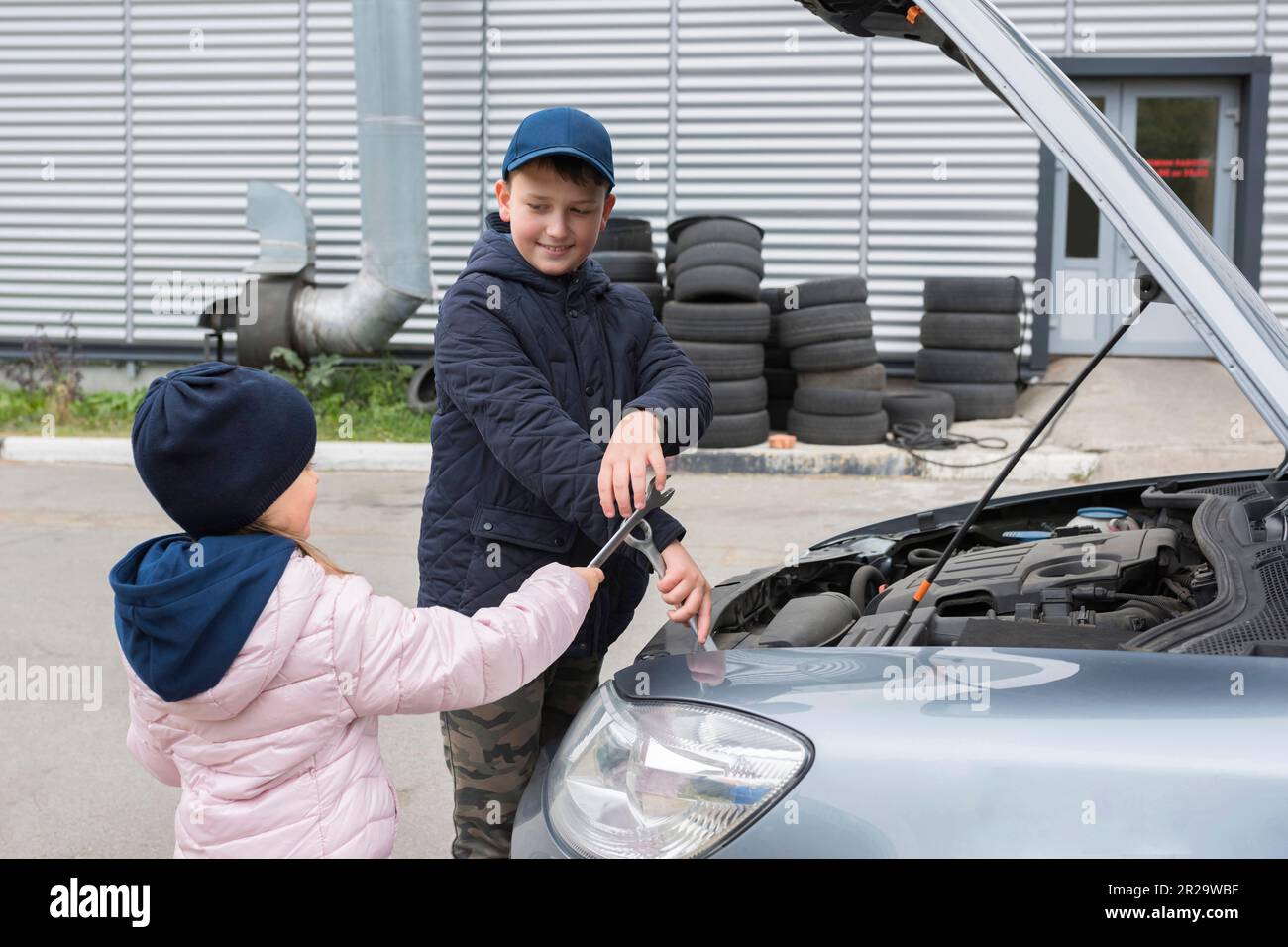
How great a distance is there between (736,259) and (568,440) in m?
8.00

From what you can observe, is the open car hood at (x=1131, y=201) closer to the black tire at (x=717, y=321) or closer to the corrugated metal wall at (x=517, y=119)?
the black tire at (x=717, y=321)

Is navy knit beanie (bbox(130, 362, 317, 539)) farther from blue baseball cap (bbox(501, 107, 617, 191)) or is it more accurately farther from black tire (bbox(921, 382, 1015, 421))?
black tire (bbox(921, 382, 1015, 421))

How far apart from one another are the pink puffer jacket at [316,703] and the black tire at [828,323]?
843 cm

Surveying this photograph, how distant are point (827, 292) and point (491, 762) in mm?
8302

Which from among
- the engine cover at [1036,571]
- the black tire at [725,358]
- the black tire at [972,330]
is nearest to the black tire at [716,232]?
the black tire at [725,358]

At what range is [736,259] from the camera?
1007 centimetres

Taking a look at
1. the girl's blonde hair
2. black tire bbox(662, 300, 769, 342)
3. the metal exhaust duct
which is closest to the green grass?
the metal exhaust duct

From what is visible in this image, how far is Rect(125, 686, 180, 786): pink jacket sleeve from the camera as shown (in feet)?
6.75

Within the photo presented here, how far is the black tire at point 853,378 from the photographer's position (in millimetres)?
10367

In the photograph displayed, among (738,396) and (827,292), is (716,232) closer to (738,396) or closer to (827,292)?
(827,292)

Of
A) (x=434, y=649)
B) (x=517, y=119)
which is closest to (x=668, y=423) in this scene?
(x=434, y=649)

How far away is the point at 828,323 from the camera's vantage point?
10258 mm

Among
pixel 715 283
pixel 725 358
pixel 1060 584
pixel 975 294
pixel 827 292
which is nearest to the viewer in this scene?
pixel 1060 584
